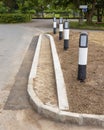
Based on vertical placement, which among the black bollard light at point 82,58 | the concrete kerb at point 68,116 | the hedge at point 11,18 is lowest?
the hedge at point 11,18

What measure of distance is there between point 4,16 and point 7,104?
29616 mm

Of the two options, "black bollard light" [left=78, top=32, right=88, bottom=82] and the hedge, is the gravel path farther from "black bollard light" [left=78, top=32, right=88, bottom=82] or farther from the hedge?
the hedge

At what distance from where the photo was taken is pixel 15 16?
34.5m

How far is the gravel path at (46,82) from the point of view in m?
5.43

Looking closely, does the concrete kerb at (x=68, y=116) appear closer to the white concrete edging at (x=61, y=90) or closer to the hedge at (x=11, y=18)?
the white concrete edging at (x=61, y=90)

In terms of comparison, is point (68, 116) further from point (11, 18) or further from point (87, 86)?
point (11, 18)

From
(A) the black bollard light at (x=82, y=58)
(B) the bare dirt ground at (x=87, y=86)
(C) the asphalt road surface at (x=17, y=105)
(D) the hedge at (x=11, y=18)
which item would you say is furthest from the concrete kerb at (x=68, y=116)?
(D) the hedge at (x=11, y=18)

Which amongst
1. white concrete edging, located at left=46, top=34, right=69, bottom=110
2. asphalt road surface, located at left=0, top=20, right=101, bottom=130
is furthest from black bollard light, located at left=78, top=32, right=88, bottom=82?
asphalt road surface, located at left=0, top=20, right=101, bottom=130

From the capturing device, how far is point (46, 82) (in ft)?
21.3

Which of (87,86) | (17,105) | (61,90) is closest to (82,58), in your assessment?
(87,86)

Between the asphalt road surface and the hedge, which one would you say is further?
the hedge

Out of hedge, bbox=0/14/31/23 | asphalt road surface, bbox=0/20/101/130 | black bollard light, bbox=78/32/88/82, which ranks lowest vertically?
hedge, bbox=0/14/31/23

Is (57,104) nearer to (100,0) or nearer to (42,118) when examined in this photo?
(42,118)

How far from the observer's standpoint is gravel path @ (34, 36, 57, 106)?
543cm
